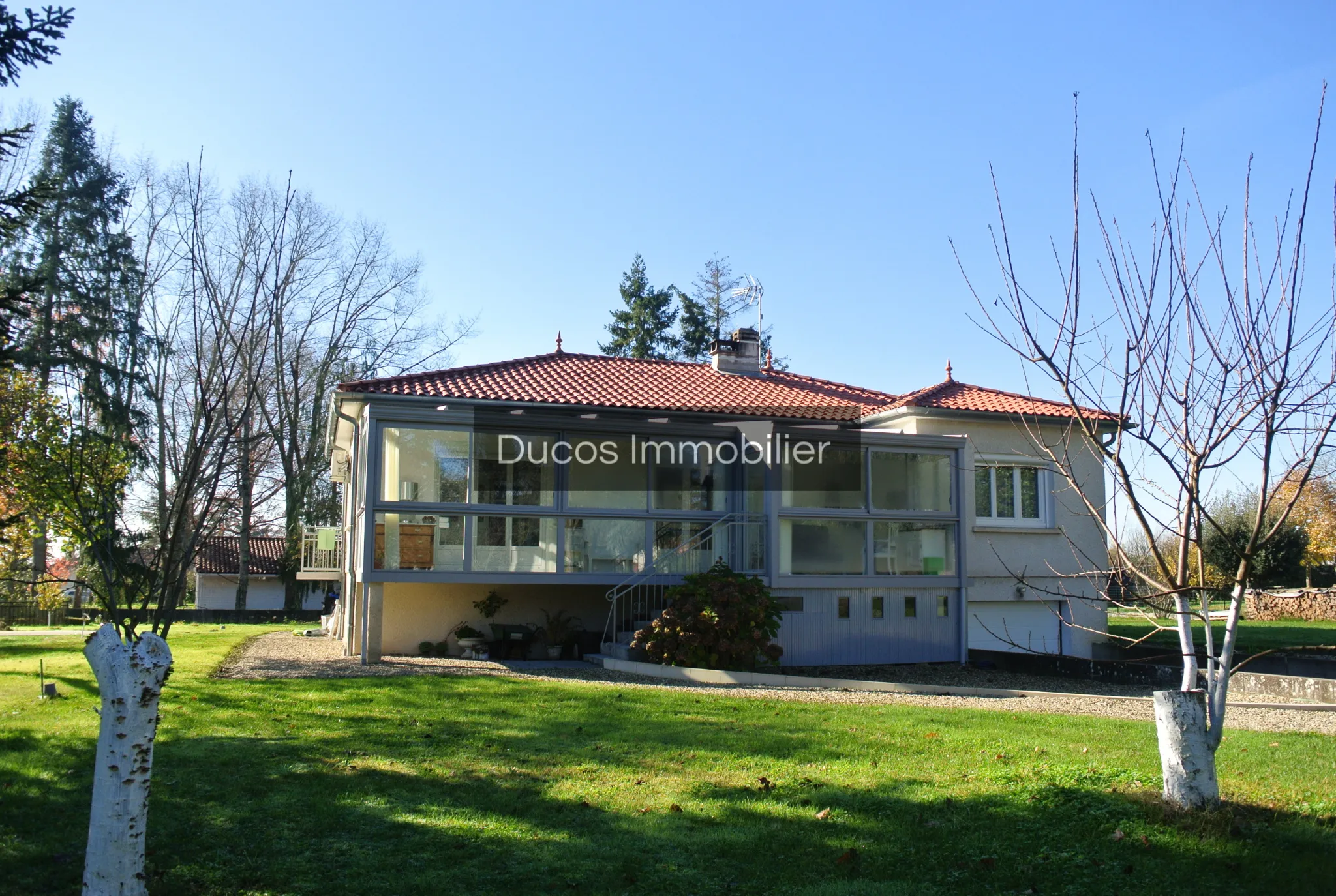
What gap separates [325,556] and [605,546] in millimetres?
10783

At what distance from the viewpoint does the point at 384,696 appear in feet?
38.7

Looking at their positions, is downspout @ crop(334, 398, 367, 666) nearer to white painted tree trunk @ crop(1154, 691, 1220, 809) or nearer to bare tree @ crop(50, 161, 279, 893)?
bare tree @ crop(50, 161, 279, 893)

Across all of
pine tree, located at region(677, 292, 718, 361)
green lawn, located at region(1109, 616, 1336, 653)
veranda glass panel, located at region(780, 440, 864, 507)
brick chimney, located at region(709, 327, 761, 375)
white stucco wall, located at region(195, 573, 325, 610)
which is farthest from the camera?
white stucco wall, located at region(195, 573, 325, 610)

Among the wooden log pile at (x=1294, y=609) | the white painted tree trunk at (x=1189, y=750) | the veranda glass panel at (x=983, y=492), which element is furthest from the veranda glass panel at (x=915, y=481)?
the wooden log pile at (x=1294, y=609)

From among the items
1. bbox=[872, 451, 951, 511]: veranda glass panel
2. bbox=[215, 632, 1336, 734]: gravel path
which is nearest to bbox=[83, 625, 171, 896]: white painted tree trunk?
bbox=[215, 632, 1336, 734]: gravel path

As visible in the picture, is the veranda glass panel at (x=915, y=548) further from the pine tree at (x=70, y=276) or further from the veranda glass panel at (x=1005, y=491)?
the pine tree at (x=70, y=276)

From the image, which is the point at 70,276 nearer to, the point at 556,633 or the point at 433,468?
the point at 433,468

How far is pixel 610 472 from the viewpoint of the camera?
1864 cm

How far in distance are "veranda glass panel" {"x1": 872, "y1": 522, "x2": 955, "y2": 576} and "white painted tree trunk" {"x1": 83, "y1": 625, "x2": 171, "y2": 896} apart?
14039mm

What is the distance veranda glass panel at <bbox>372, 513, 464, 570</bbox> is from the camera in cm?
1584

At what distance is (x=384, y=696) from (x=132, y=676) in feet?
22.7

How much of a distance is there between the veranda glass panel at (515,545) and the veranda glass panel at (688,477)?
253cm

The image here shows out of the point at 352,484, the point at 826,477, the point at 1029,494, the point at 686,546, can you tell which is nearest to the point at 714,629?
the point at 686,546

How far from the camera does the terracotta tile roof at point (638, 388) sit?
59.1ft
